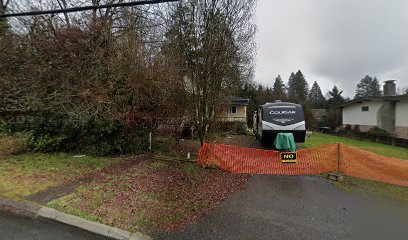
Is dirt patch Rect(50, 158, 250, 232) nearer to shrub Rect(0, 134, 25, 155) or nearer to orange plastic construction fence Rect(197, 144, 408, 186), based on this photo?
orange plastic construction fence Rect(197, 144, 408, 186)

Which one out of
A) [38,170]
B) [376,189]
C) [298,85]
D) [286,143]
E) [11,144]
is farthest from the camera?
[298,85]

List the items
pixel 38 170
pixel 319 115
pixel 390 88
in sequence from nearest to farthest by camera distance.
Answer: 1. pixel 38 170
2. pixel 390 88
3. pixel 319 115

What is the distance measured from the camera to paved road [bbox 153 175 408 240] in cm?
401

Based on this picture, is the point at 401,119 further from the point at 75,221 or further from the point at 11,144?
the point at 11,144

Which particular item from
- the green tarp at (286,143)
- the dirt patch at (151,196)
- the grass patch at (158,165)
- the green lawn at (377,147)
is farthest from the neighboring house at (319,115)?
the dirt patch at (151,196)

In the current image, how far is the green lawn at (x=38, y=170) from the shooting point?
19.0 ft

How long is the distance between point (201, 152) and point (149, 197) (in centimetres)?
326

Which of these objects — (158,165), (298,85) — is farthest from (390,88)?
(298,85)

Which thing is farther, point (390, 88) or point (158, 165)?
point (390, 88)

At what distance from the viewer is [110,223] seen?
13.6 ft

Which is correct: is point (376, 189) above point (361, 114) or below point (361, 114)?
below

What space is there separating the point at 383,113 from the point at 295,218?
25.2 metres

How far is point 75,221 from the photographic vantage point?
4.25m

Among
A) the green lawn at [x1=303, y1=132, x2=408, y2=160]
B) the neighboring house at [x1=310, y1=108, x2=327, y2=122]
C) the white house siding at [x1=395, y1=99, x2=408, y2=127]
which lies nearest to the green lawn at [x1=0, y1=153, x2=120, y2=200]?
the green lawn at [x1=303, y1=132, x2=408, y2=160]
